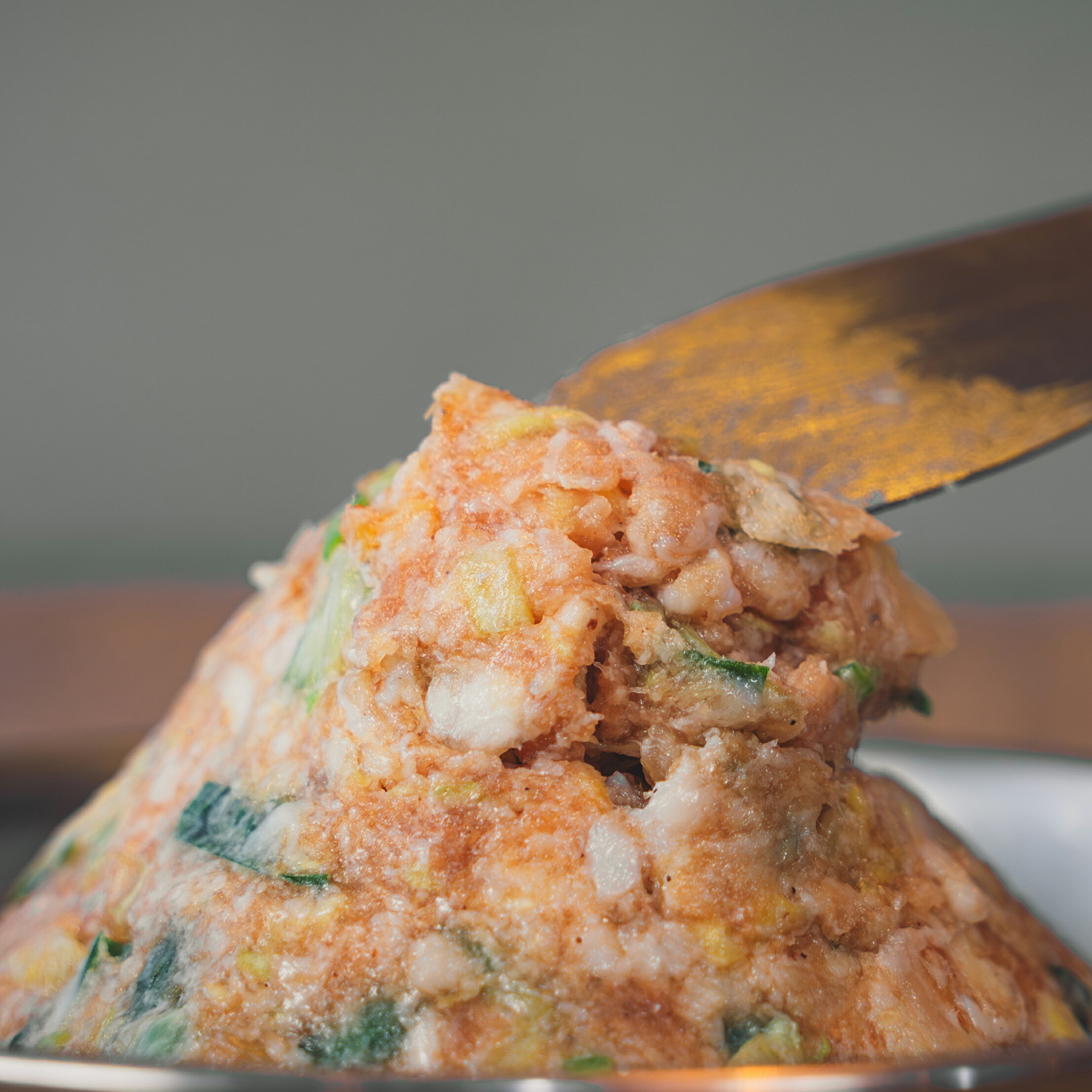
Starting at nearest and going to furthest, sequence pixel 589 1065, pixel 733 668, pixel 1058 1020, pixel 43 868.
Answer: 1. pixel 589 1065
2. pixel 733 668
3. pixel 1058 1020
4. pixel 43 868

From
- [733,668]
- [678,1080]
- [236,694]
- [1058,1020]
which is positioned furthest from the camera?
[236,694]

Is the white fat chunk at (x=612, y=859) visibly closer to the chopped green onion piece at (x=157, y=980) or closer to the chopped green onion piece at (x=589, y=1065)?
the chopped green onion piece at (x=589, y=1065)

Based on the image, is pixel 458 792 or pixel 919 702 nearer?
pixel 458 792

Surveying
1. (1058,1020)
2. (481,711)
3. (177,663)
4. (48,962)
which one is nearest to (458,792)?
(481,711)

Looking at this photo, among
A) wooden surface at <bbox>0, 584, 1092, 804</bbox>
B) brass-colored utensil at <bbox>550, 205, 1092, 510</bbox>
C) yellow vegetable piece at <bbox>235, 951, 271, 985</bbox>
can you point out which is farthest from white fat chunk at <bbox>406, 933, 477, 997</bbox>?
wooden surface at <bbox>0, 584, 1092, 804</bbox>

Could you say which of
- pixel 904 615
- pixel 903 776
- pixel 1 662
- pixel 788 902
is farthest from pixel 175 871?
pixel 1 662

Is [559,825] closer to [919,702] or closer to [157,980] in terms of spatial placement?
[157,980]

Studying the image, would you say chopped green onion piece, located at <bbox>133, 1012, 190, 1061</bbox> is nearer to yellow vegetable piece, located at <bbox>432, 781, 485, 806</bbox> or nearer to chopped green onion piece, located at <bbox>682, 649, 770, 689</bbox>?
yellow vegetable piece, located at <bbox>432, 781, 485, 806</bbox>
